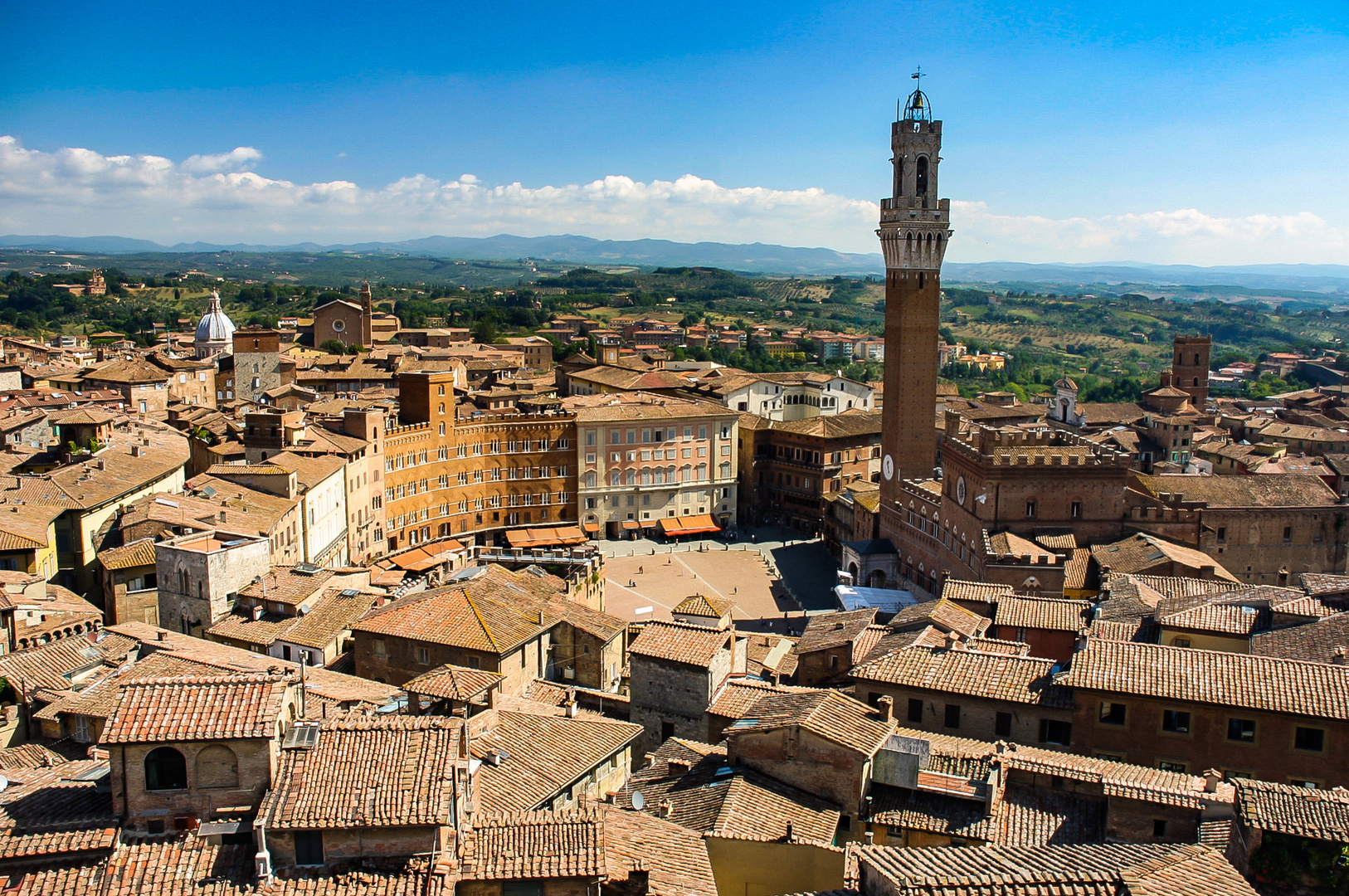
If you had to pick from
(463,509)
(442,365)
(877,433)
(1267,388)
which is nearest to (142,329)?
(442,365)

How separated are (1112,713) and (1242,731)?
7.85ft

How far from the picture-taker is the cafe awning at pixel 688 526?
72.7m

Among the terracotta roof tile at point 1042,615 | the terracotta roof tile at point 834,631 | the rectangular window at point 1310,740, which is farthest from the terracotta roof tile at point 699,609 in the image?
the rectangular window at point 1310,740

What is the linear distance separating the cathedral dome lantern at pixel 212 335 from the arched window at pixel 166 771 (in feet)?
339

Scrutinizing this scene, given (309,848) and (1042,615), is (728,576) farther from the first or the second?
(309,848)

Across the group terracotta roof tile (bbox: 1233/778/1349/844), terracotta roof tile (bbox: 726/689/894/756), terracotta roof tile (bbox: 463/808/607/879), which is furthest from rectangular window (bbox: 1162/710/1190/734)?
terracotta roof tile (bbox: 463/808/607/879)

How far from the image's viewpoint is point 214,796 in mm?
13641

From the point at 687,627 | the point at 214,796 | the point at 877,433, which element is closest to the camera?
the point at 214,796

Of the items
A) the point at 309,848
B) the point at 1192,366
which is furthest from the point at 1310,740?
the point at 1192,366

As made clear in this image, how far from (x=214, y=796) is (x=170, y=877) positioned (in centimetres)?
124

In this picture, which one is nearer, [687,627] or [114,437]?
[687,627]

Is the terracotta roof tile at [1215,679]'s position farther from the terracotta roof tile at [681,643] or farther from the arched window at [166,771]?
the arched window at [166,771]

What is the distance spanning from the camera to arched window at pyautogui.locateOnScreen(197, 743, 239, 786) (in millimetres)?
13547

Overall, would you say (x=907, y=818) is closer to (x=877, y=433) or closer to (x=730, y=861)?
(x=730, y=861)
